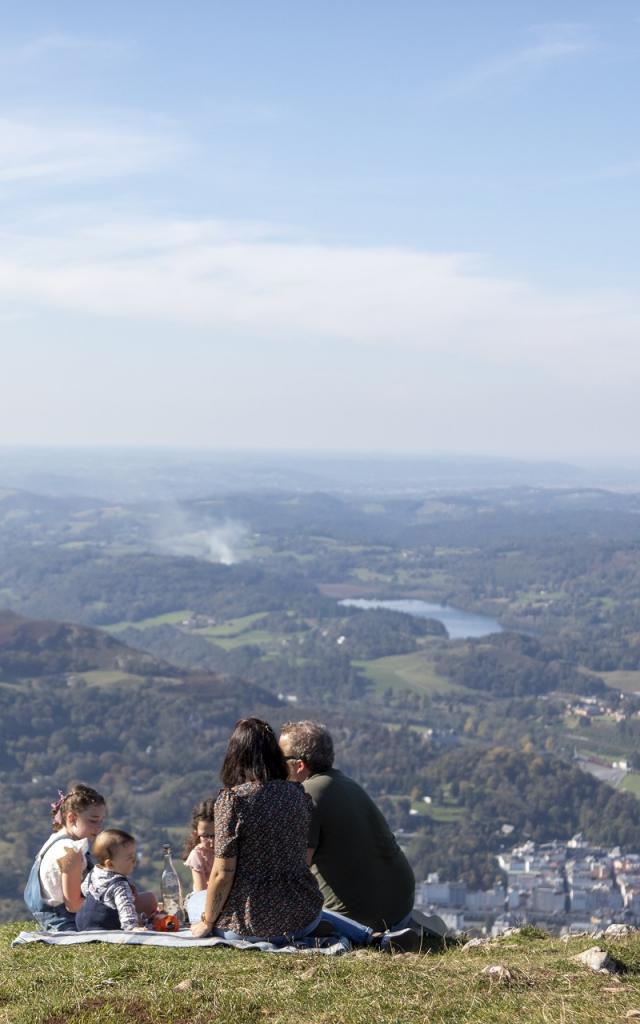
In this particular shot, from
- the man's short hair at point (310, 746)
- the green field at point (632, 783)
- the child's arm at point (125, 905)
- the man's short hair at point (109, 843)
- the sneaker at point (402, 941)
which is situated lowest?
the green field at point (632, 783)

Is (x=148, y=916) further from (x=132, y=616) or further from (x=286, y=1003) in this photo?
(x=132, y=616)

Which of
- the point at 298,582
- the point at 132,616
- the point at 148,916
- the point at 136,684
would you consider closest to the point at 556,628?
the point at 298,582

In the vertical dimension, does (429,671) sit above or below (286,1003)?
below

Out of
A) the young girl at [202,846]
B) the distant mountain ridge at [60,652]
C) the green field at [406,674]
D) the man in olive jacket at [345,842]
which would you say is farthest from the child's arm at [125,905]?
the green field at [406,674]

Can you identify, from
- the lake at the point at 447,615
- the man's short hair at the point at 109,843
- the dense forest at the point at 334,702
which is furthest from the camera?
the lake at the point at 447,615

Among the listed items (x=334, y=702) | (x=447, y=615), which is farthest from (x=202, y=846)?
(x=447, y=615)

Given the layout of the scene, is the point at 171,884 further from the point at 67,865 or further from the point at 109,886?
the point at 109,886

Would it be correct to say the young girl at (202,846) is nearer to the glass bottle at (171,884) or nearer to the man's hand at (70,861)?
the glass bottle at (171,884)
